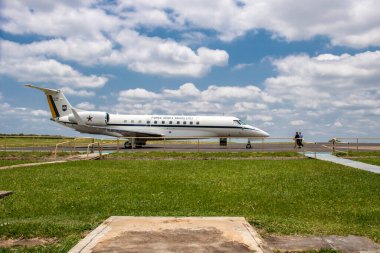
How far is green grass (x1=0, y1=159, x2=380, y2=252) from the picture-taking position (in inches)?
269

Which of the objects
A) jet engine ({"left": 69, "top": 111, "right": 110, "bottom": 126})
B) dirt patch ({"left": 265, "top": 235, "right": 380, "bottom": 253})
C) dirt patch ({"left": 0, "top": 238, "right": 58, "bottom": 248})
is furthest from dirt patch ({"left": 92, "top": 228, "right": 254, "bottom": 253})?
A: jet engine ({"left": 69, "top": 111, "right": 110, "bottom": 126})

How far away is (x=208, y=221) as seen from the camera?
6672 millimetres

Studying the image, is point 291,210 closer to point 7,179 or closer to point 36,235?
point 36,235

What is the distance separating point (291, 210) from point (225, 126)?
96.1 feet

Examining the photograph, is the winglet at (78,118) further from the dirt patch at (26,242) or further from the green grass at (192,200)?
the dirt patch at (26,242)

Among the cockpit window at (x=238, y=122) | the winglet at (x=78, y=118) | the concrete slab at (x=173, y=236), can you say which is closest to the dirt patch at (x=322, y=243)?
the concrete slab at (x=173, y=236)

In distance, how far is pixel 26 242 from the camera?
5.89 m

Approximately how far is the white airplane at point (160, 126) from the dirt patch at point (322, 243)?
104 feet

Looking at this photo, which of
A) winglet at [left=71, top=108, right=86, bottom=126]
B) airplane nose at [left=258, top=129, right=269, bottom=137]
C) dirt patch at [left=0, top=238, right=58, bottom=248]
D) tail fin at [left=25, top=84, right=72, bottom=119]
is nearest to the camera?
dirt patch at [left=0, top=238, right=58, bottom=248]

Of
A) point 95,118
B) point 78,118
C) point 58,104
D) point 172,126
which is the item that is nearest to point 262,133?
point 172,126

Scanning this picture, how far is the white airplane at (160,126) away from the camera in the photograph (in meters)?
38.3

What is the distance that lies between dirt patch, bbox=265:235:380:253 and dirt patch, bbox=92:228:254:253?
2.40 feet

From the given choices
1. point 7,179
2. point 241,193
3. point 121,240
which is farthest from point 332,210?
point 7,179

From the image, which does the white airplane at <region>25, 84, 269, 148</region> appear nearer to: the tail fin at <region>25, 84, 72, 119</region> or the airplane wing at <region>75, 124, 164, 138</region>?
the airplane wing at <region>75, 124, 164, 138</region>
